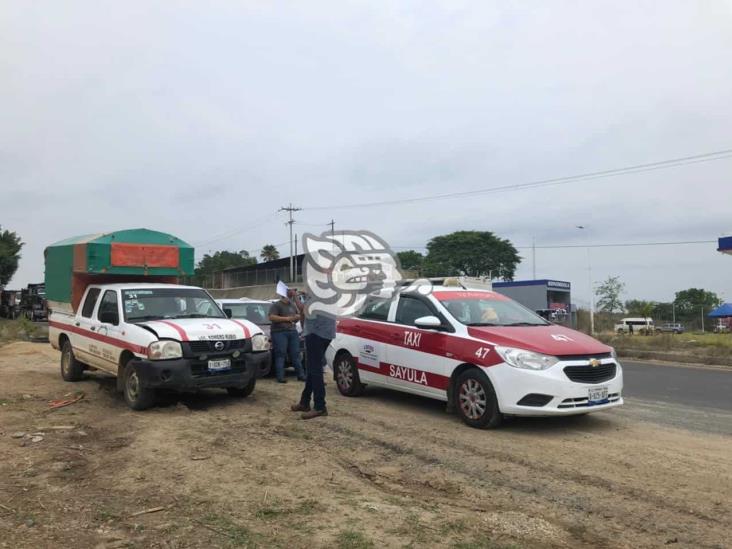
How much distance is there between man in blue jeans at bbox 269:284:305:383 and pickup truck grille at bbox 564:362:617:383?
16.5ft

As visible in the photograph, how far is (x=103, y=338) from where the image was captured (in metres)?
9.04

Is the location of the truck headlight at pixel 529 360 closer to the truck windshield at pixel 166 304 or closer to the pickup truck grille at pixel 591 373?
the pickup truck grille at pixel 591 373

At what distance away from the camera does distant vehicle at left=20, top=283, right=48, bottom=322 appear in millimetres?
42656

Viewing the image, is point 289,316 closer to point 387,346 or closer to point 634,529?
point 387,346

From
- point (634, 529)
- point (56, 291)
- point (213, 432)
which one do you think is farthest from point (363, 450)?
point (56, 291)

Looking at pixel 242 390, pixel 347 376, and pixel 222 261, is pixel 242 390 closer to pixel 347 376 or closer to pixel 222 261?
pixel 347 376

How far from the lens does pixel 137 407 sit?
26.0 ft

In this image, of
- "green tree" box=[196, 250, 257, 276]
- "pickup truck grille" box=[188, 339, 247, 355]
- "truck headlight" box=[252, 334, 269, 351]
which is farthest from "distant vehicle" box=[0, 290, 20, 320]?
"pickup truck grille" box=[188, 339, 247, 355]

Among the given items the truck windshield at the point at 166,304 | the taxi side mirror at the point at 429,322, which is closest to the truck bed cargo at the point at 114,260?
the truck windshield at the point at 166,304

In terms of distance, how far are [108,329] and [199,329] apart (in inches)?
67.8

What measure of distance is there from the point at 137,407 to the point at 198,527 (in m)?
4.40

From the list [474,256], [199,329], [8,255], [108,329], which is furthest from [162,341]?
[474,256]

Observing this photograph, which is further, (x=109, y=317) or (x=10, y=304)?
(x=10, y=304)

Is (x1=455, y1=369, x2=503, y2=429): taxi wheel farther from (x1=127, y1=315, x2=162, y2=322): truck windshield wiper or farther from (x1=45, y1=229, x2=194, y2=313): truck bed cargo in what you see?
(x1=45, y1=229, x2=194, y2=313): truck bed cargo
